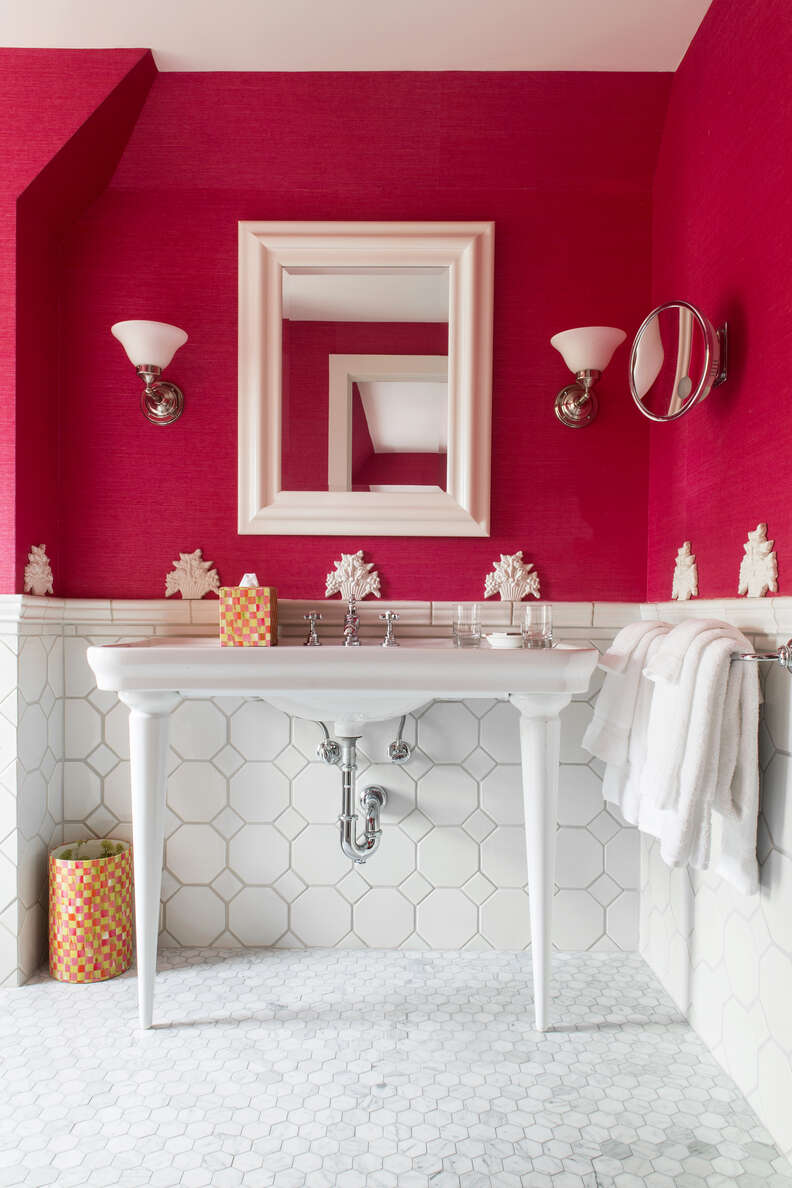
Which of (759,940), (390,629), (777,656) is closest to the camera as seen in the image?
(777,656)

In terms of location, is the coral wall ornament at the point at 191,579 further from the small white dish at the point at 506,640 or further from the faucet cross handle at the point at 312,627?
the small white dish at the point at 506,640

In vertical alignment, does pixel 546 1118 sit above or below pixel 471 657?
below

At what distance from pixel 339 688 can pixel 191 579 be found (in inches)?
26.9

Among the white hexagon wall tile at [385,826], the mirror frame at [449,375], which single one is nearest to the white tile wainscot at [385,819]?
the white hexagon wall tile at [385,826]

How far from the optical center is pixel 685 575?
1.64 metres

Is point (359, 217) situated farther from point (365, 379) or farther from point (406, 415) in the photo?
point (406, 415)

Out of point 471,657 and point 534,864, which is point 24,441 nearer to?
point 471,657

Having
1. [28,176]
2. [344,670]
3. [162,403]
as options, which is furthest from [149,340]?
[344,670]

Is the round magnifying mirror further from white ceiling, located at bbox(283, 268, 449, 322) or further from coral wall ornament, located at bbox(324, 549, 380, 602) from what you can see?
coral wall ornament, located at bbox(324, 549, 380, 602)

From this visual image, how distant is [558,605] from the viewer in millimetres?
1890

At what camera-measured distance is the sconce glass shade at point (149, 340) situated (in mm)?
1752

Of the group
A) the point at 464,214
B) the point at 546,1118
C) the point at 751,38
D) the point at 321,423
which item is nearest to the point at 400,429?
the point at 321,423

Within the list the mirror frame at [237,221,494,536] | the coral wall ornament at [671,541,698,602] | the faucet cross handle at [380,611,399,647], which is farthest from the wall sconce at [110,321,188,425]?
the coral wall ornament at [671,541,698,602]

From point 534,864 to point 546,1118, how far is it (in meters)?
0.41
